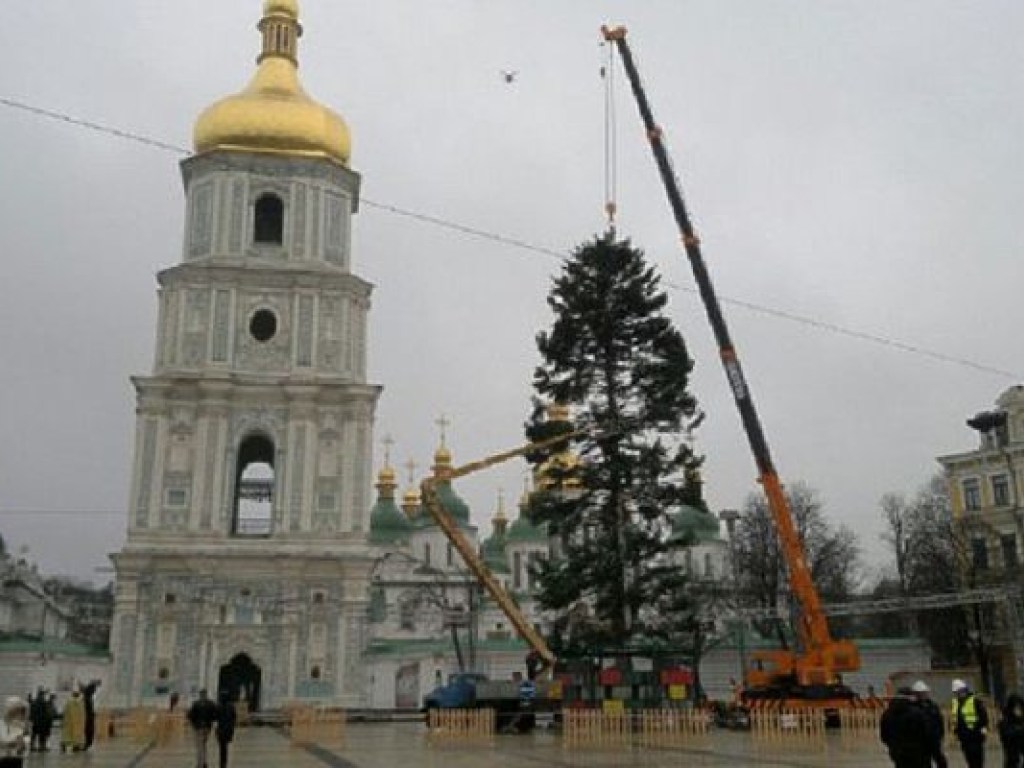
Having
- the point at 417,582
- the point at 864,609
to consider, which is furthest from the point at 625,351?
the point at 417,582

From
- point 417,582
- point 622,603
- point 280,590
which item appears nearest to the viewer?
point 622,603

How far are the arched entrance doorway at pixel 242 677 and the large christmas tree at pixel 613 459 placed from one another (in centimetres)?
1669

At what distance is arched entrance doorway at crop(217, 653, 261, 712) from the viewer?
4547cm

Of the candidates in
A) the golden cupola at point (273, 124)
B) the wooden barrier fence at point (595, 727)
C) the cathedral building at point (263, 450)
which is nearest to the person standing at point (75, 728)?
the wooden barrier fence at point (595, 727)

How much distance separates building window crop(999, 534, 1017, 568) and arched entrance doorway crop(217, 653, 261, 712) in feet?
99.7

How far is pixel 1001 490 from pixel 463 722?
29.2 metres

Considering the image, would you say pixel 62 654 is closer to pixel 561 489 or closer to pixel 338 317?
pixel 338 317

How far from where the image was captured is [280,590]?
46281 mm

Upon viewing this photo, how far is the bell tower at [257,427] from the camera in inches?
1794

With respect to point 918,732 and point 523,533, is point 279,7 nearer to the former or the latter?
point 523,533

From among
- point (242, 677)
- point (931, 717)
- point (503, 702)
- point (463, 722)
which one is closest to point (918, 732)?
point (931, 717)

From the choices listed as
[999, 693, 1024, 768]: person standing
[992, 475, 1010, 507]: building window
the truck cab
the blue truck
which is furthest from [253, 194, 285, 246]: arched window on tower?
[999, 693, 1024, 768]: person standing

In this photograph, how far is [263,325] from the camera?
49.8m

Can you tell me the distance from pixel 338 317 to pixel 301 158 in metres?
7.30
